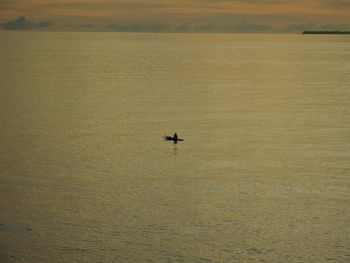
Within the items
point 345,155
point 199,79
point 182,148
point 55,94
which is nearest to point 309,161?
point 345,155

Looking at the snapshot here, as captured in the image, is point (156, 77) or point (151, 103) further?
point (156, 77)

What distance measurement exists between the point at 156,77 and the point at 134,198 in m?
106

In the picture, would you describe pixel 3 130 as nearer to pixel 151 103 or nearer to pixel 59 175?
pixel 59 175

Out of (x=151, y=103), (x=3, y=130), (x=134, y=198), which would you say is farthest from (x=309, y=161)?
(x=151, y=103)

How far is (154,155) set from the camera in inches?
2477

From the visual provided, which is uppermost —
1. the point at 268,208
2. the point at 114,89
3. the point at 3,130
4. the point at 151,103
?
the point at 114,89

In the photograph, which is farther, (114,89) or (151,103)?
(114,89)

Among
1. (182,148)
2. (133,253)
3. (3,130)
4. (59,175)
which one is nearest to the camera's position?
(133,253)

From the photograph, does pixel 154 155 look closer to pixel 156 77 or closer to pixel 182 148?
pixel 182 148

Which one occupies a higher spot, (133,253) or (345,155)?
(345,155)

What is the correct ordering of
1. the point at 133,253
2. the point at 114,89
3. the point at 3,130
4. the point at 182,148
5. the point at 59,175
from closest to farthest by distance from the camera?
the point at 133,253, the point at 59,175, the point at 182,148, the point at 3,130, the point at 114,89

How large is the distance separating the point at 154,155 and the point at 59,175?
10.7m

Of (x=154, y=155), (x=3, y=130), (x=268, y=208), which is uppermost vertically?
(x=3, y=130)

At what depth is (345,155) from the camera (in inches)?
2453
